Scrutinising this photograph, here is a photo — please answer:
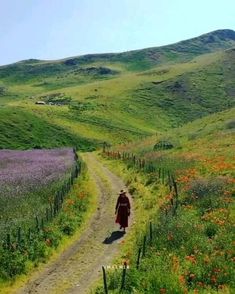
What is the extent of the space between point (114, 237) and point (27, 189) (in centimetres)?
839

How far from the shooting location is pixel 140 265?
18.9m

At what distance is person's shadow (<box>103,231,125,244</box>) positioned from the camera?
2512 centimetres

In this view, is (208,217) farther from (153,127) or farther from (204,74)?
(204,74)

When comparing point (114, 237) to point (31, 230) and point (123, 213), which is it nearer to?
point (123, 213)

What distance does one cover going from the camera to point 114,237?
84.9ft

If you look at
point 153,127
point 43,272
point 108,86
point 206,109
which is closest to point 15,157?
point 43,272

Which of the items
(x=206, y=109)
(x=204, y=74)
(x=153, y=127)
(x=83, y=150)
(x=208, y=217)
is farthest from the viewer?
(x=204, y=74)

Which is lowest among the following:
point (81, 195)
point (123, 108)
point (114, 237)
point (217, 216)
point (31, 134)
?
point (31, 134)

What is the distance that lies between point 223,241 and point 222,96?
144869mm

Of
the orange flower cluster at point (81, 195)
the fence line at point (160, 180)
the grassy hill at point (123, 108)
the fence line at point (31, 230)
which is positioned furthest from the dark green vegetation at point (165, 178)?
the orange flower cluster at point (81, 195)

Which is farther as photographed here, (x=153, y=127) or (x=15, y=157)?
(x=153, y=127)

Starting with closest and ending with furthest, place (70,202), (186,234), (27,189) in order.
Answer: (186,234), (70,202), (27,189)

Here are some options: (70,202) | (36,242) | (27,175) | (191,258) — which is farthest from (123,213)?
(27,175)

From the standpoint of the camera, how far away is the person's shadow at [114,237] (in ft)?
82.4
